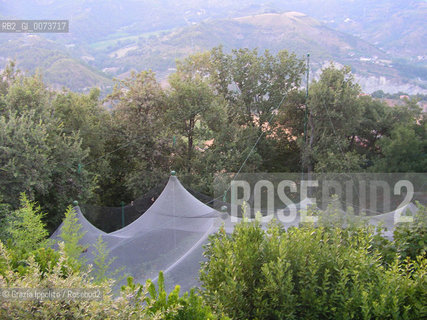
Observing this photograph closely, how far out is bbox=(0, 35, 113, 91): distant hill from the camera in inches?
933

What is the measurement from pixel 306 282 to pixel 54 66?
85.1 ft

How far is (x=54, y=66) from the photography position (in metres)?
24.8

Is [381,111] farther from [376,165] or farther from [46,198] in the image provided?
[46,198]

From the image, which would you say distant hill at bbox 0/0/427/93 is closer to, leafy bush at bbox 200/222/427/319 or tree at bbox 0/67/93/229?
tree at bbox 0/67/93/229

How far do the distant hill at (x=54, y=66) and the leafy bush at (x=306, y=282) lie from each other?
71.1ft

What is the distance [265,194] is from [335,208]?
9.44ft

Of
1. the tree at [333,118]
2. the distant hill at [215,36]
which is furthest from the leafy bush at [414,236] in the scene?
the distant hill at [215,36]

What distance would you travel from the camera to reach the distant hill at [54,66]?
2370 centimetres

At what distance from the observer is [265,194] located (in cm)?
623

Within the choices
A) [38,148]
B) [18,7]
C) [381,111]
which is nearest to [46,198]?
[38,148]

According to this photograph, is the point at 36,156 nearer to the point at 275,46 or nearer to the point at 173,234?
the point at 173,234

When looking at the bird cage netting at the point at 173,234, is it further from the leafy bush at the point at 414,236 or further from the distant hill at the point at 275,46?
the distant hill at the point at 275,46

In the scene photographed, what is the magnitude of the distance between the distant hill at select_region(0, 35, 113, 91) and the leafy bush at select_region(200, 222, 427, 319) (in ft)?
71.1

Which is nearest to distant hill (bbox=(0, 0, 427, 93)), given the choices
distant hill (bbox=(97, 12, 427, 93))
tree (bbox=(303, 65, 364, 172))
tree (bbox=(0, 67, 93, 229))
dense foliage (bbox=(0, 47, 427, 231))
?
distant hill (bbox=(97, 12, 427, 93))
